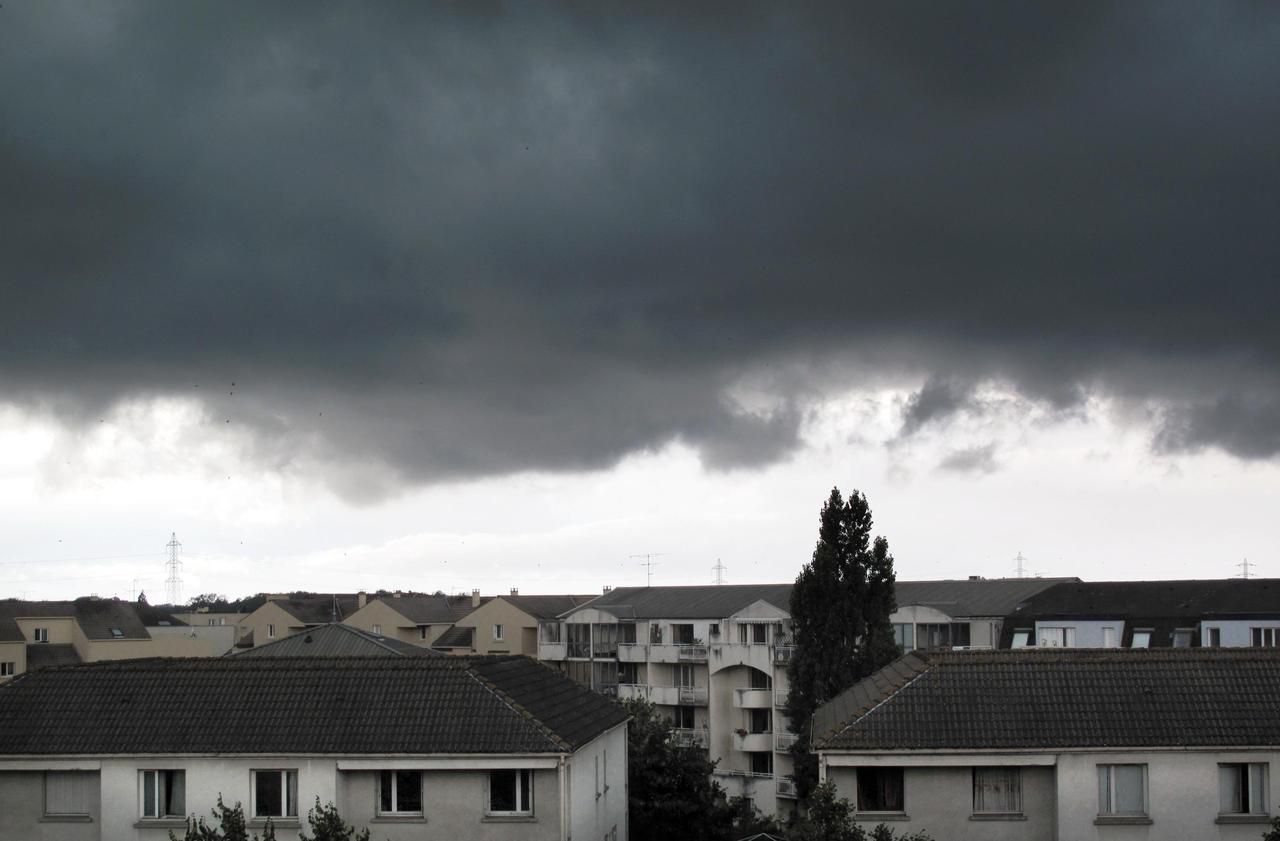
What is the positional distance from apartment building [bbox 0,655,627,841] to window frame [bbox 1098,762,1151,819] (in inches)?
491

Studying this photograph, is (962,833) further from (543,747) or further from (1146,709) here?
(543,747)

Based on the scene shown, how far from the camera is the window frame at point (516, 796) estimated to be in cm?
3184

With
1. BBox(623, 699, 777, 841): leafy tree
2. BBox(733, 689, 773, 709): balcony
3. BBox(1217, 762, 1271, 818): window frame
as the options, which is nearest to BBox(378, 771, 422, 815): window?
BBox(623, 699, 777, 841): leafy tree

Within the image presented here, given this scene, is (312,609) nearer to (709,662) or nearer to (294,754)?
(709,662)

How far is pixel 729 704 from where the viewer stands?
88688 mm

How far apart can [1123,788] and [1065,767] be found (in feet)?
4.95

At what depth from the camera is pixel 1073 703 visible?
106 feet

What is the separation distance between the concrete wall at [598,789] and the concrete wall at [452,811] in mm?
800

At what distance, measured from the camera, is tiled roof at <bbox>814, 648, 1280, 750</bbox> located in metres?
31.3

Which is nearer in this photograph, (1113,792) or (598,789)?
(1113,792)

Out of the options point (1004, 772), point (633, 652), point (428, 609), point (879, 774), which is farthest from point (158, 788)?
point (428, 609)

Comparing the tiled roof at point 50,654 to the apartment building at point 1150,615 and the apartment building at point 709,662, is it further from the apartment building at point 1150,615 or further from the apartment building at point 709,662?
the apartment building at point 1150,615

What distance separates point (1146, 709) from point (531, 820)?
591 inches

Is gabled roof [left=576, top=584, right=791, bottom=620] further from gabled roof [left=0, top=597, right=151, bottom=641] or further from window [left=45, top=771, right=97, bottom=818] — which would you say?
window [left=45, top=771, right=97, bottom=818]
